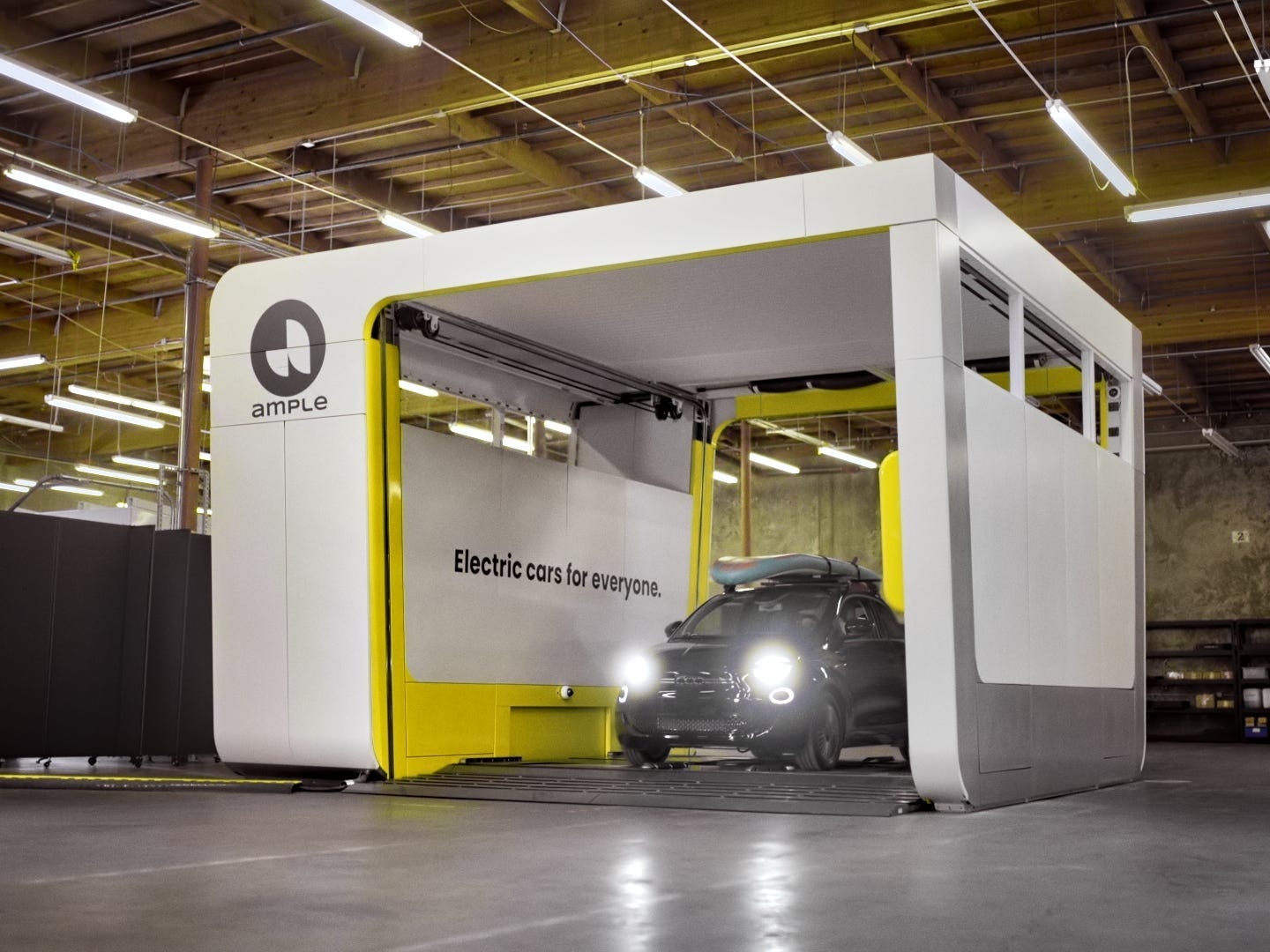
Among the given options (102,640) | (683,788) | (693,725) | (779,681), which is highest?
(102,640)

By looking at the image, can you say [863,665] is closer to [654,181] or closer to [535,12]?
[654,181]

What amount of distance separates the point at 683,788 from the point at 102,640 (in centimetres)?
596

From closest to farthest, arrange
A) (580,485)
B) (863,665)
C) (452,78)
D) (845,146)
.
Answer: (863,665)
(845,146)
(580,485)
(452,78)

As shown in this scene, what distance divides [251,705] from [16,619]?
9.30ft

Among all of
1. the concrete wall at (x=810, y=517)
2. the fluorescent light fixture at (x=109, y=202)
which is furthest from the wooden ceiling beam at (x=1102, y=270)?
the concrete wall at (x=810, y=517)

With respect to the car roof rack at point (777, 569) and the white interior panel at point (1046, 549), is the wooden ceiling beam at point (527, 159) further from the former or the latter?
the white interior panel at point (1046, 549)

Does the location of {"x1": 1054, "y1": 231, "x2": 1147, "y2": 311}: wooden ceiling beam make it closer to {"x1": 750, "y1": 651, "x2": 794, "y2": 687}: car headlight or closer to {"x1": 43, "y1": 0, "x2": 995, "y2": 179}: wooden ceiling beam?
{"x1": 43, "y1": 0, "x2": 995, "y2": 179}: wooden ceiling beam

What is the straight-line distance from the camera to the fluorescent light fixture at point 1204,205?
38.0 feet

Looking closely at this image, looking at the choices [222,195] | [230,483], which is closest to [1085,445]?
[230,483]

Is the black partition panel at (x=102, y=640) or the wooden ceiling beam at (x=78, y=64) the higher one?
the wooden ceiling beam at (x=78, y=64)

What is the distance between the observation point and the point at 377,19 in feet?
32.3

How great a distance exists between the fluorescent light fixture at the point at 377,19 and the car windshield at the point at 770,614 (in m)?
4.87

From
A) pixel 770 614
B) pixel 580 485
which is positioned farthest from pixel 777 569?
pixel 580 485

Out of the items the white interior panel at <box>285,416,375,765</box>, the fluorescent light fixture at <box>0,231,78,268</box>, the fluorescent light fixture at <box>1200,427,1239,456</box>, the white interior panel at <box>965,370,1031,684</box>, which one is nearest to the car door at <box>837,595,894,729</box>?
the white interior panel at <box>965,370,1031,684</box>
